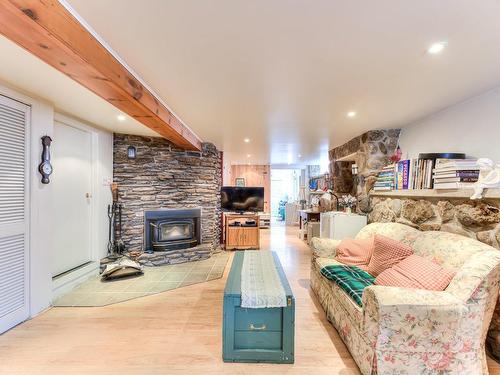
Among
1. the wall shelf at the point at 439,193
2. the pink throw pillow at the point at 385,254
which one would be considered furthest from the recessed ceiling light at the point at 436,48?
the pink throw pillow at the point at 385,254

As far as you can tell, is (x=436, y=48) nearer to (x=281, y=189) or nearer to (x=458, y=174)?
(x=458, y=174)

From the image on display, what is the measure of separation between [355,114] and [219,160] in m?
3.23

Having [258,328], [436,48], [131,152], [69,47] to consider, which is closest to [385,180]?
[436,48]

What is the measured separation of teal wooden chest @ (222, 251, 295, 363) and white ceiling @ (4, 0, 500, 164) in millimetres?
1741

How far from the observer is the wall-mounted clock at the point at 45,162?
2.43m

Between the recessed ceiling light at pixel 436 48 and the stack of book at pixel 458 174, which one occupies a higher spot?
the recessed ceiling light at pixel 436 48

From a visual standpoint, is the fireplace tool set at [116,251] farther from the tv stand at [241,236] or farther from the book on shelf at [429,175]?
the book on shelf at [429,175]

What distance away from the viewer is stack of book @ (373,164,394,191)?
3092mm

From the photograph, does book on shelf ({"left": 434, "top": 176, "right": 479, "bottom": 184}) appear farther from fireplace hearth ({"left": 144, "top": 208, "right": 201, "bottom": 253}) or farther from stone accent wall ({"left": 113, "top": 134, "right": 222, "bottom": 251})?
fireplace hearth ({"left": 144, "top": 208, "right": 201, "bottom": 253})

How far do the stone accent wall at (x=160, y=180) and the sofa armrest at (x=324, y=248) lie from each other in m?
2.41

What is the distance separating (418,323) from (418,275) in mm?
465

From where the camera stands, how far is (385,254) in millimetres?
2338

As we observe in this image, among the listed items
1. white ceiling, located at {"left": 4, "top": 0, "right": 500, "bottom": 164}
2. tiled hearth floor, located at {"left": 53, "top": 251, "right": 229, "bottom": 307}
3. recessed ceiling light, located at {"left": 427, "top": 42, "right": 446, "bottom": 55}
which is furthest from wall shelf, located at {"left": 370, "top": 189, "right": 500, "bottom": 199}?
tiled hearth floor, located at {"left": 53, "top": 251, "right": 229, "bottom": 307}

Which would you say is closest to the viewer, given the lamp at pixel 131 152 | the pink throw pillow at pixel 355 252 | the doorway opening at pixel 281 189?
the pink throw pillow at pixel 355 252
